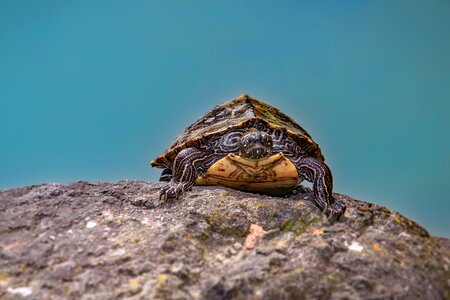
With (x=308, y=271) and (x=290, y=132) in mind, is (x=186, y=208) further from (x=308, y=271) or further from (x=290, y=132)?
(x=290, y=132)

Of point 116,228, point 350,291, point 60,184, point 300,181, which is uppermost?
point 300,181

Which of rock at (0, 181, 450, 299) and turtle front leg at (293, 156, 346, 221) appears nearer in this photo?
rock at (0, 181, 450, 299)

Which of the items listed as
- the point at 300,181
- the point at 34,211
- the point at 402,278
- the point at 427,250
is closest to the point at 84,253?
the point at 34,211

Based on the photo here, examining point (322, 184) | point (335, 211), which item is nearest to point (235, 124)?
point (322, 184)

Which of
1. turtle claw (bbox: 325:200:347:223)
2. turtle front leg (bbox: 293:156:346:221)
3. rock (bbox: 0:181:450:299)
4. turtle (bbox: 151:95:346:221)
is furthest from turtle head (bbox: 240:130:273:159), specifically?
turtle claw (bbox: 325:200:347:223)

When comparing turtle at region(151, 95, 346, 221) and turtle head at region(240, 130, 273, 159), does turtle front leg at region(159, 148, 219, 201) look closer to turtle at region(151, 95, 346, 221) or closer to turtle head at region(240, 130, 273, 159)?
turtle at region(151, 95, 346, 221)

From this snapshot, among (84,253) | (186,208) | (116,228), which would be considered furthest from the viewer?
(186,208)

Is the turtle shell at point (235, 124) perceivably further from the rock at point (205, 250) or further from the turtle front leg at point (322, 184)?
the rock at point (205, 250)
